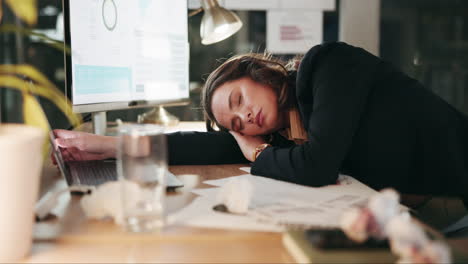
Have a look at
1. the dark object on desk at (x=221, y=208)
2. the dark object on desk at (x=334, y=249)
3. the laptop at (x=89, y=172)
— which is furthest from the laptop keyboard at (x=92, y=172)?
the dark object on desk at (x=334, y=249)

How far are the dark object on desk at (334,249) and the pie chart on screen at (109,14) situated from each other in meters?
0.87

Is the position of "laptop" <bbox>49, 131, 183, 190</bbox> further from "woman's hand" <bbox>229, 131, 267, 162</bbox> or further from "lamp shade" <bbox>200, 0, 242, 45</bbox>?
"lamp shade" <bbox>200, 0, 242, 45</bbox>

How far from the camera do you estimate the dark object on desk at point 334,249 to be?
419 mm

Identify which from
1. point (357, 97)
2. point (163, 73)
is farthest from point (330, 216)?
point (163, 73)

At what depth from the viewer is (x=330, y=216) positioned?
0.62m

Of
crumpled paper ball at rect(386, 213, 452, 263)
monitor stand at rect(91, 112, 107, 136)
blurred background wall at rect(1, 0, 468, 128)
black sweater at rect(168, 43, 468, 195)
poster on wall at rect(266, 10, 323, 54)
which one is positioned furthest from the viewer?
poster on wall at rect(266, 10, 323, 54)

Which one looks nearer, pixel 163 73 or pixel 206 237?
pixel 206 237

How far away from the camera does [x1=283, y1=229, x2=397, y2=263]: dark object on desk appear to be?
16.5 inches

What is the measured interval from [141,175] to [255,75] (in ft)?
2.25

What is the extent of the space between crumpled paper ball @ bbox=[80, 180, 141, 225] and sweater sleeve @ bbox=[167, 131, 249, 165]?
48cm

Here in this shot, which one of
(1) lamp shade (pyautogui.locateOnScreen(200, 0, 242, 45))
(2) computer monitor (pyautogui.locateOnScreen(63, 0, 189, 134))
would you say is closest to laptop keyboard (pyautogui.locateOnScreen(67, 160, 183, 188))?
(2) computer monitor (pyautogui.locateOnScreen(63, 0, 189, 134))

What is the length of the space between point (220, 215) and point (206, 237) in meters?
0.08

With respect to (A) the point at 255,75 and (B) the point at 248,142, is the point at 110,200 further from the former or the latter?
(A) the point at 255,75

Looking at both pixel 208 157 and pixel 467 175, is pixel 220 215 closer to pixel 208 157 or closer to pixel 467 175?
pixel 208 157
